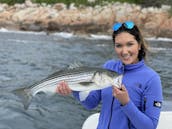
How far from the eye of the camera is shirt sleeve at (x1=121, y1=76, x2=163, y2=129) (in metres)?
3.43

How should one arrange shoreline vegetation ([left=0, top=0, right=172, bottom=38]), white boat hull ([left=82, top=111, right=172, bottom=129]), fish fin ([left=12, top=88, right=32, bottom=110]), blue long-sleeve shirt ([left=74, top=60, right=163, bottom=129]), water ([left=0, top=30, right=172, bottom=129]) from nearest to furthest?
blue long-sleeve shirt ([left=74, top=60, right=163, bottom=129]) → fish fin ([left=12, top=88, right=32, bottom=110]) → white boat hull ([left=82, top=111, right=172, bottom=129]) → water ([left=0, top=30, right=172, bottom=129]) → shoreline vegetation ([left=0, top=0, right=172, bottom=38])

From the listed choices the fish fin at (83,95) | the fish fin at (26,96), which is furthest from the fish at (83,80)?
the fish fin at (26,96)

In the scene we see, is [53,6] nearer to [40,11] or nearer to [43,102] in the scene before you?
[40,11]

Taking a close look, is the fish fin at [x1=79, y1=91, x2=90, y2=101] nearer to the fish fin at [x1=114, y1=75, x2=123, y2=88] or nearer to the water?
the fish fin at [x1=114, y1=75, x2=123, y2=88]

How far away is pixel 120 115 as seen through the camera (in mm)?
3621

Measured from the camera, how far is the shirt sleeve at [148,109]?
343 centimetres

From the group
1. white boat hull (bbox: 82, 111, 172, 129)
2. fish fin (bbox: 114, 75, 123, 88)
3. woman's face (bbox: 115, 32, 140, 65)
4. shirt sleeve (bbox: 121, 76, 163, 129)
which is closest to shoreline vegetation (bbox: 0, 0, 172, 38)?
white boat hull (bbox: 82, 111, 172, 129)

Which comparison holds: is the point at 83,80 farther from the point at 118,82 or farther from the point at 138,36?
the point at 138,36

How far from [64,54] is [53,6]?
2874 centimetres

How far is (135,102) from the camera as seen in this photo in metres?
3.56

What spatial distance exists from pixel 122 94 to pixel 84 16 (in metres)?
45.5

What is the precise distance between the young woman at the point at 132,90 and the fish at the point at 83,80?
0.19 feet

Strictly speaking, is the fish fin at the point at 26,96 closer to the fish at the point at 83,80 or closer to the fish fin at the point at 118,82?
the fish at the point at 83,80

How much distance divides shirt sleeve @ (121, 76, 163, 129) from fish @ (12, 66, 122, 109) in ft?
0.71
